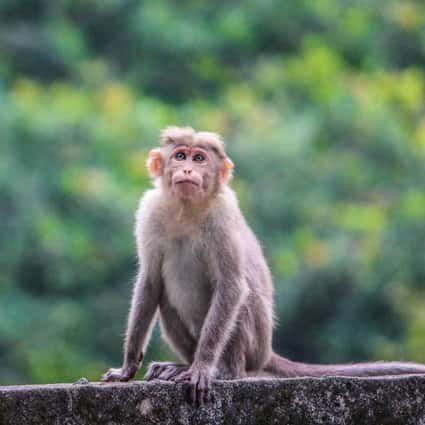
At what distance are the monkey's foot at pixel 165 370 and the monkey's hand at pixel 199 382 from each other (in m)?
0.44

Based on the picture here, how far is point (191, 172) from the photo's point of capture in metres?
7.01

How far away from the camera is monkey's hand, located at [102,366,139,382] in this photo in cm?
654

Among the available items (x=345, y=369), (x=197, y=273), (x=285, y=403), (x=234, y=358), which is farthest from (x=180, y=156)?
(x=285, y=403)

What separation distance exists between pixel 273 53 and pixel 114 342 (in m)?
12.9

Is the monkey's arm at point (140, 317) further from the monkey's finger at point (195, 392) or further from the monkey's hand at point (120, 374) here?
the monkey's finger at point (195, 392)

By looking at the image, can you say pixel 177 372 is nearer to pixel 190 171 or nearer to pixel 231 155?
pixel 190 171

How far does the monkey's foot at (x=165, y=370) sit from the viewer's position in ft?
21.7

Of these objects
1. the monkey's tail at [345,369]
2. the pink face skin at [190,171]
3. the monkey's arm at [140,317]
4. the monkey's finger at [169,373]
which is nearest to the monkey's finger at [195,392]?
the monkey's finger at [169,373]

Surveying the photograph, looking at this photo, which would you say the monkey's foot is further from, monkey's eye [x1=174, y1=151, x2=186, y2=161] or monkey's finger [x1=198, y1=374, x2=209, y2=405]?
monkey's eye [x1=174, y1=151, x2=186, y2=161]

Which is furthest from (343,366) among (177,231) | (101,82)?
(101,82)

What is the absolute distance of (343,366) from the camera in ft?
21.5

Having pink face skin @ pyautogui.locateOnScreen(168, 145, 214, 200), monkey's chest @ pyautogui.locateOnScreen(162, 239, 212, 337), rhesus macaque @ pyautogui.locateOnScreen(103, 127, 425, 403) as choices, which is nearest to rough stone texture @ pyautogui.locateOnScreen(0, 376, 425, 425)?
rhesus macaque @ pyautogui.locateOnScreen(103, 127, 425, 403)

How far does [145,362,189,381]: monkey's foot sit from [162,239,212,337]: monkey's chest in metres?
0.23

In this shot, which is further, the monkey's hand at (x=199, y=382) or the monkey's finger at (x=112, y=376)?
the monkey's finger at (x=112, y=376)
